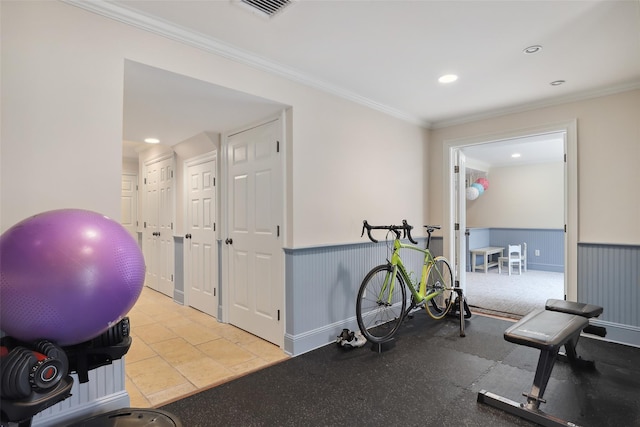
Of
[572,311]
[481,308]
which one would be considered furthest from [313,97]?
[481,308]

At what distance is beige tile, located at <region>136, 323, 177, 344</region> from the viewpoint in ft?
10.7

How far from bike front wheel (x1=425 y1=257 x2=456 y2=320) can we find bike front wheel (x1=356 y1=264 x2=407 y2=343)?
1.36 feet

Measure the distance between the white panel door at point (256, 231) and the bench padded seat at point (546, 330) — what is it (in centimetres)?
184

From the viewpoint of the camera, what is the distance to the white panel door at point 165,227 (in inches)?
185

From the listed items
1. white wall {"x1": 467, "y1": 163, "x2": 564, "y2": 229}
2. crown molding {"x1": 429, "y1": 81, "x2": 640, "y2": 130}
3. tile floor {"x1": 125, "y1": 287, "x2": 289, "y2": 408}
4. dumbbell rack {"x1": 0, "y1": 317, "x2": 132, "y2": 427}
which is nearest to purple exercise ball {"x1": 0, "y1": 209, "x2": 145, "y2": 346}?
dumbbell rack {"x1": 0, "y1": 317, "x2": 132, "y2": 427}

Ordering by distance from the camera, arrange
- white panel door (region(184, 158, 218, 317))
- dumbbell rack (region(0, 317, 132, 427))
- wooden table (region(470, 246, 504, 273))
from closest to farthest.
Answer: dumbbell rack (region(0, 317, 132, 427)) → white panel door (region(184, 158, 218, 317)) → wooden table (region(470, 246, 504, 273))

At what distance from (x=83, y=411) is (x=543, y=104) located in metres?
4.72

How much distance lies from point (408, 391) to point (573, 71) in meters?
2.97

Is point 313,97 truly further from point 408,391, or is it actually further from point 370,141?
point 408,391

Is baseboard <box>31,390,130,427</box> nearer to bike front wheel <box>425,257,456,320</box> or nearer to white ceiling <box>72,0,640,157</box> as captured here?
white ceiling <box>72,0,640,157</box>

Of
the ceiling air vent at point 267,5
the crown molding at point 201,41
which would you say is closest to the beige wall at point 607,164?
the crown molding at point 201,41

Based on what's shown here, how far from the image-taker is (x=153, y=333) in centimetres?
342

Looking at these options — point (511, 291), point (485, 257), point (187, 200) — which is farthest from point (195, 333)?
point (485, 257)

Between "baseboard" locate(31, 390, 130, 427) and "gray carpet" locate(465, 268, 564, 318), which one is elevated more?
"baseboard" locate(31, 390, 130, 427)
